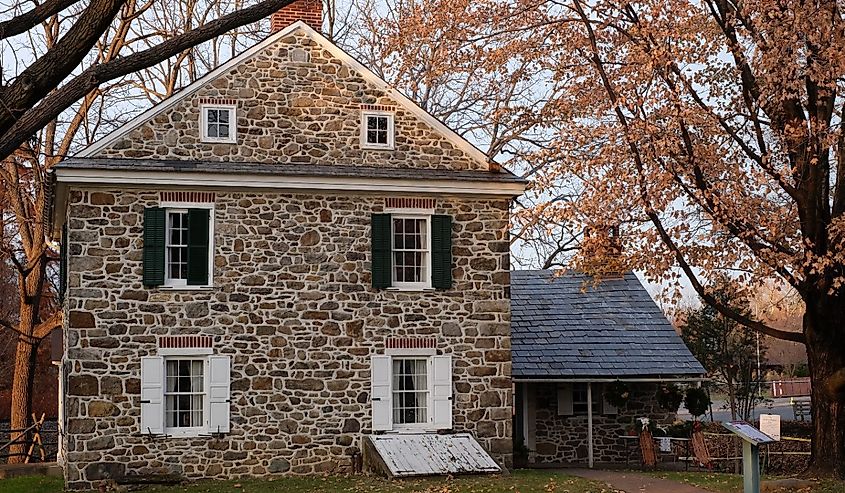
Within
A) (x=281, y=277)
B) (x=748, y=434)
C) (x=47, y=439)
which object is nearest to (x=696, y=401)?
(x=281, y=277)

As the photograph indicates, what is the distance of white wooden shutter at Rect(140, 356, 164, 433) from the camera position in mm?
16203

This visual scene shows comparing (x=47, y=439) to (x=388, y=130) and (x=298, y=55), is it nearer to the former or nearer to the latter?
(x=298, y=55)

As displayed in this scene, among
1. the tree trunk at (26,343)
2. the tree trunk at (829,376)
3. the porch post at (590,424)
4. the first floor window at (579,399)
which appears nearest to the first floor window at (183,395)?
the porch post at (590,424)

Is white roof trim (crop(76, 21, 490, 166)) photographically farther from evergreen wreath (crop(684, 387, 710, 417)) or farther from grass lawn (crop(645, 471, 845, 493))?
evergreen wreath (crop(684, 387, 710, 417))

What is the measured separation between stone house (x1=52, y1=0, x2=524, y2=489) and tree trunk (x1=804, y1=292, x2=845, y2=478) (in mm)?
5127

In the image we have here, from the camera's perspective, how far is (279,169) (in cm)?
1708

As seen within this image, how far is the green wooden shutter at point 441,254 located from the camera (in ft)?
57.4

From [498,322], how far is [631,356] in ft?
15.6

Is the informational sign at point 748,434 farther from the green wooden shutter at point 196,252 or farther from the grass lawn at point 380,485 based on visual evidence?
the green wooden shutter at point 196,252

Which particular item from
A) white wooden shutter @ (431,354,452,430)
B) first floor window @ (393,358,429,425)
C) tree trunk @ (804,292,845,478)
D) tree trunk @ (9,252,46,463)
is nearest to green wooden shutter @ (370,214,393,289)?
first floor window @ (393,358,429,425)

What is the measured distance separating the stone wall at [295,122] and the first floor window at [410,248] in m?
1.07

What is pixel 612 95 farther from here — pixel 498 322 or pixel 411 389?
pixel 411 389

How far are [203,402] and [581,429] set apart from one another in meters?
8.45

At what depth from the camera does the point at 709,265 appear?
15.3 meters
